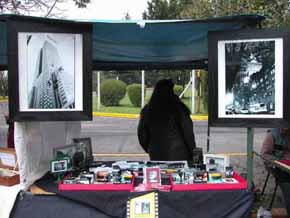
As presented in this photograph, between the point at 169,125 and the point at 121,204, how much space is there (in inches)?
57.9

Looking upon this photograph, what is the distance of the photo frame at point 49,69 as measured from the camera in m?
3.27

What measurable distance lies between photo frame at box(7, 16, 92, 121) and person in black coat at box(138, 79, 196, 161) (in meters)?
1.39

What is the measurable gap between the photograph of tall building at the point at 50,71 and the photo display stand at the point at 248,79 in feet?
3.32

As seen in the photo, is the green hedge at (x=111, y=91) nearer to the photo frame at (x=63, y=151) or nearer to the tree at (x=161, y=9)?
the tree at (x=161, y=9)

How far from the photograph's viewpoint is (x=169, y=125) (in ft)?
15.3

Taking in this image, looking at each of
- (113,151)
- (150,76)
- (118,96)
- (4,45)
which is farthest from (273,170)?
(118,96)

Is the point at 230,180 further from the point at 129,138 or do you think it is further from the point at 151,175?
the point at 129,138

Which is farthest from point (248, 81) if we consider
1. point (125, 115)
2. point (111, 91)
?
point (111, 91)

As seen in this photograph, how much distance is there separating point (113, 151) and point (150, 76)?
1272 cm

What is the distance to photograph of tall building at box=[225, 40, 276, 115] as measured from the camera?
3.33 meters

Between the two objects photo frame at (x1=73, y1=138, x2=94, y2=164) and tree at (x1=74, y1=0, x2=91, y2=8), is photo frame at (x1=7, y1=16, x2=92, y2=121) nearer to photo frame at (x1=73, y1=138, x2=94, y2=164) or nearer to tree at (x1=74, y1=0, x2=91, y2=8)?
photo frame at (x1=73, y1=138, x2=94, y2=164)

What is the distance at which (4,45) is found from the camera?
4.28 meters

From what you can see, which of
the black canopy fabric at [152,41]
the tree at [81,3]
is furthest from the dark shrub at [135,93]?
the black canopy fabric at [152,41]

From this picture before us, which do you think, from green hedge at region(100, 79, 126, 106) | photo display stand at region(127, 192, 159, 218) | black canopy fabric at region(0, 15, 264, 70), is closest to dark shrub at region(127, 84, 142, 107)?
green hedge at region(100, 79, 126, 106)
